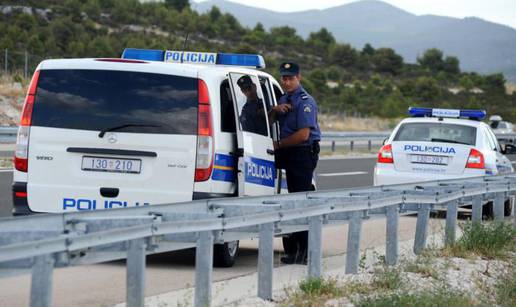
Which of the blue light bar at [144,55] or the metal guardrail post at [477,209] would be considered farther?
the metal guardrail post at [477,209]

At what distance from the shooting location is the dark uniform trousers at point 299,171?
10.3 meters

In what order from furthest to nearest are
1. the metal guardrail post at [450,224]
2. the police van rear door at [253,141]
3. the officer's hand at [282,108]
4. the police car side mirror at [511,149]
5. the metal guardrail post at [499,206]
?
the police car side mirror at [511,149]
the metal guardrail post at [499,206]
the metal guardrail post at [450,224]
the officer's hand at [282,108]
the police van rear door at [253,141]

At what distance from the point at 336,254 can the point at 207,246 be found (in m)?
4.75

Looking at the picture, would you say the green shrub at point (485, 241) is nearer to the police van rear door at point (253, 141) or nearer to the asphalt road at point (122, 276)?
the asphalt road at point (122, 276)

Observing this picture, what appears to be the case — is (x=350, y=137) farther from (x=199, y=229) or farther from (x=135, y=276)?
(x=135, y=276)

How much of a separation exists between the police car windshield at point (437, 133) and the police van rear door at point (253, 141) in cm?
632

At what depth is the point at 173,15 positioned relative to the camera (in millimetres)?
83250

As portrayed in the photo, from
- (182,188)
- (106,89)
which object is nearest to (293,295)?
(182,188)

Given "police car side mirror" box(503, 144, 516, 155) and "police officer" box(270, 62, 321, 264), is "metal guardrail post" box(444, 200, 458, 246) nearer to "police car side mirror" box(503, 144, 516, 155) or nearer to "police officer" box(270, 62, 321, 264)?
"police officer" box(270, 62, 321, 264)

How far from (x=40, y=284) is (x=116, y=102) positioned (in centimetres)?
402

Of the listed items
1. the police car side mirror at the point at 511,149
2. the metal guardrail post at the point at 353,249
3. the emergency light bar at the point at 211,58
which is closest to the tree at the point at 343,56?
the police car side mirror at the point at 511,149

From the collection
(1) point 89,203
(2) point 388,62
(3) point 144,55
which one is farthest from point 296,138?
(2) point 388,62

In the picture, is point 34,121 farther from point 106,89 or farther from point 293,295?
point 293,295

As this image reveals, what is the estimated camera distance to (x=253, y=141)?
394 inches
